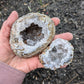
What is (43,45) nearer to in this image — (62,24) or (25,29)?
(25,29)

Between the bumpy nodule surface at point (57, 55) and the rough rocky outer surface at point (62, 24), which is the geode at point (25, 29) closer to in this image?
the bumpy nodule surface at point (57, 55)

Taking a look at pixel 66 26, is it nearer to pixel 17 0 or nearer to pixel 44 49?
pixel 44 49

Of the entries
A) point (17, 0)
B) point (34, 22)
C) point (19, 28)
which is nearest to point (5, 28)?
point (19, 28)

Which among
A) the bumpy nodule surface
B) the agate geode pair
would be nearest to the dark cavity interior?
the agate geode pair

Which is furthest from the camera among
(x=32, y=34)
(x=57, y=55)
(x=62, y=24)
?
(x=62, y=24)

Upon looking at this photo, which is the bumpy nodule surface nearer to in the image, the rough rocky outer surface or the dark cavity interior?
the dark cavity interior

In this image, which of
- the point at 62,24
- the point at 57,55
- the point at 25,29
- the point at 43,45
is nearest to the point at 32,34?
the point at 25,29
